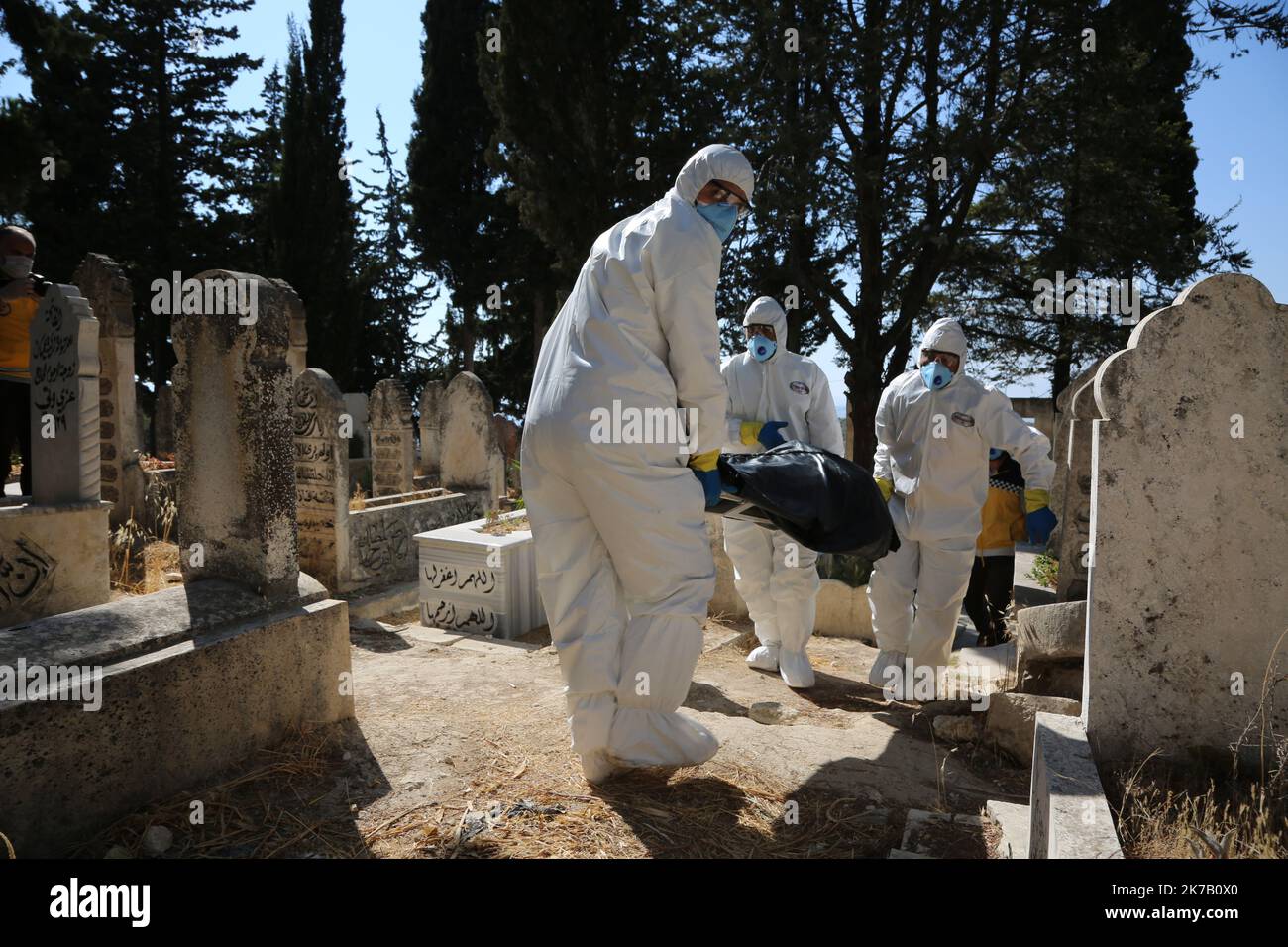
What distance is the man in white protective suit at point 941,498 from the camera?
478 centimetres

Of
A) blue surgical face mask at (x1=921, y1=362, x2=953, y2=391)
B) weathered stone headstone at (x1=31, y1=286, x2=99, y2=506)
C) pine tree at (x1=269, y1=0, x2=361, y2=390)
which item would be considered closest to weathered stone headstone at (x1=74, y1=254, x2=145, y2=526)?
weathered stone headstone at (x1=31, y1=286, x2=99, y2=506)

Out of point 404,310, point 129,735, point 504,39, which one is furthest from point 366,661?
point 404,310

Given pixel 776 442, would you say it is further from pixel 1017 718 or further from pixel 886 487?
pixel 1017 718

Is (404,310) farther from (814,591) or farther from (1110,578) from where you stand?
(1110,578)

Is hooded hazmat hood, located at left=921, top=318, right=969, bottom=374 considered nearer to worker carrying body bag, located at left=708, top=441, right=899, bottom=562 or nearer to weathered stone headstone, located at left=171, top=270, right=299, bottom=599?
worker carrying body bag, located at left=708, top=441, right=899, bottom=562

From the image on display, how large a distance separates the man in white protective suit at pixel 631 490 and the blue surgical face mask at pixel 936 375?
83.6 inches

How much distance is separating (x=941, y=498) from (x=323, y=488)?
5476mm

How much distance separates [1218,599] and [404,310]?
24.4 m

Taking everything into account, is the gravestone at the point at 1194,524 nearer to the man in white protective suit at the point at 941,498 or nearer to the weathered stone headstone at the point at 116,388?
the man in white protective suit at the point at 941,498

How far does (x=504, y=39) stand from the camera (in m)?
16.3

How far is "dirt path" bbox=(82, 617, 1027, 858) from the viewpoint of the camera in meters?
2.82

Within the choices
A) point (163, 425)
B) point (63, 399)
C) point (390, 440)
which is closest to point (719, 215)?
point (63, 399)

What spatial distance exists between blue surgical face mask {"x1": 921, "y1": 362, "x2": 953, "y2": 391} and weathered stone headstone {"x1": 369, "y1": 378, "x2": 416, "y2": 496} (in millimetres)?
7843

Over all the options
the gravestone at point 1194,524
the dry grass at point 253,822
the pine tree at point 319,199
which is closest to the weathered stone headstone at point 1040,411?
the gravestone at point 1194,524
